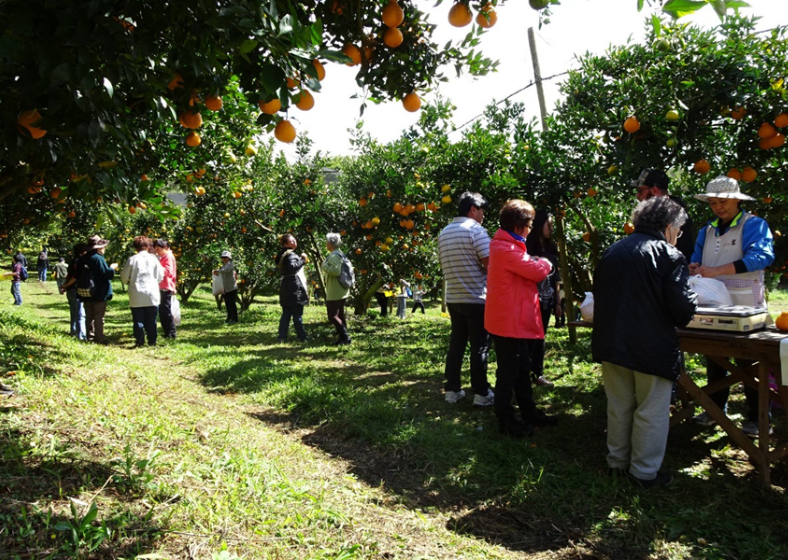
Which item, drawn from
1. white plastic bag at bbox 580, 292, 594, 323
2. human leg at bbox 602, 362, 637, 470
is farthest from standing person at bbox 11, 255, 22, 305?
human leg at bbox 602, 362, 637, 470

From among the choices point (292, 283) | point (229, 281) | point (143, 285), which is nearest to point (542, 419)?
point (292, 283)

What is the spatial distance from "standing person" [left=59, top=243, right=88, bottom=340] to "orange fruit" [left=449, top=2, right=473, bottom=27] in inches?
279

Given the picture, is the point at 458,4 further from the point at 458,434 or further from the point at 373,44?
the point at 458,434

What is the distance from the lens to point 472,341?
4305 millimetres

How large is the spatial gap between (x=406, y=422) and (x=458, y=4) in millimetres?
2928

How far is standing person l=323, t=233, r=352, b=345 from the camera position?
7.70 metres

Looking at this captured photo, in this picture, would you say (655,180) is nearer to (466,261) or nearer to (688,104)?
(688,104)

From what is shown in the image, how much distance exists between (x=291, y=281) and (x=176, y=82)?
5.76 meters

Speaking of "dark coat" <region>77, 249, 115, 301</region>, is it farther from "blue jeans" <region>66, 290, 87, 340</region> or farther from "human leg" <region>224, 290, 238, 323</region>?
"human leg" <region>224, 290, 238, 323</region>

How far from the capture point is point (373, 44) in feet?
8.59

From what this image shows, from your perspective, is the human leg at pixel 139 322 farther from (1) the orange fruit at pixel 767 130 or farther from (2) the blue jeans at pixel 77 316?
(1) the orange fruit at pixel 767 130

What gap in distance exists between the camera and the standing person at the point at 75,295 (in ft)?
24.9

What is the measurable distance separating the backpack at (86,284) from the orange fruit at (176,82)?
18.7 feet

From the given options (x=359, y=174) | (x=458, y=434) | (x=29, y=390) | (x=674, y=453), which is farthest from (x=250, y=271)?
(x=674, y=453)
